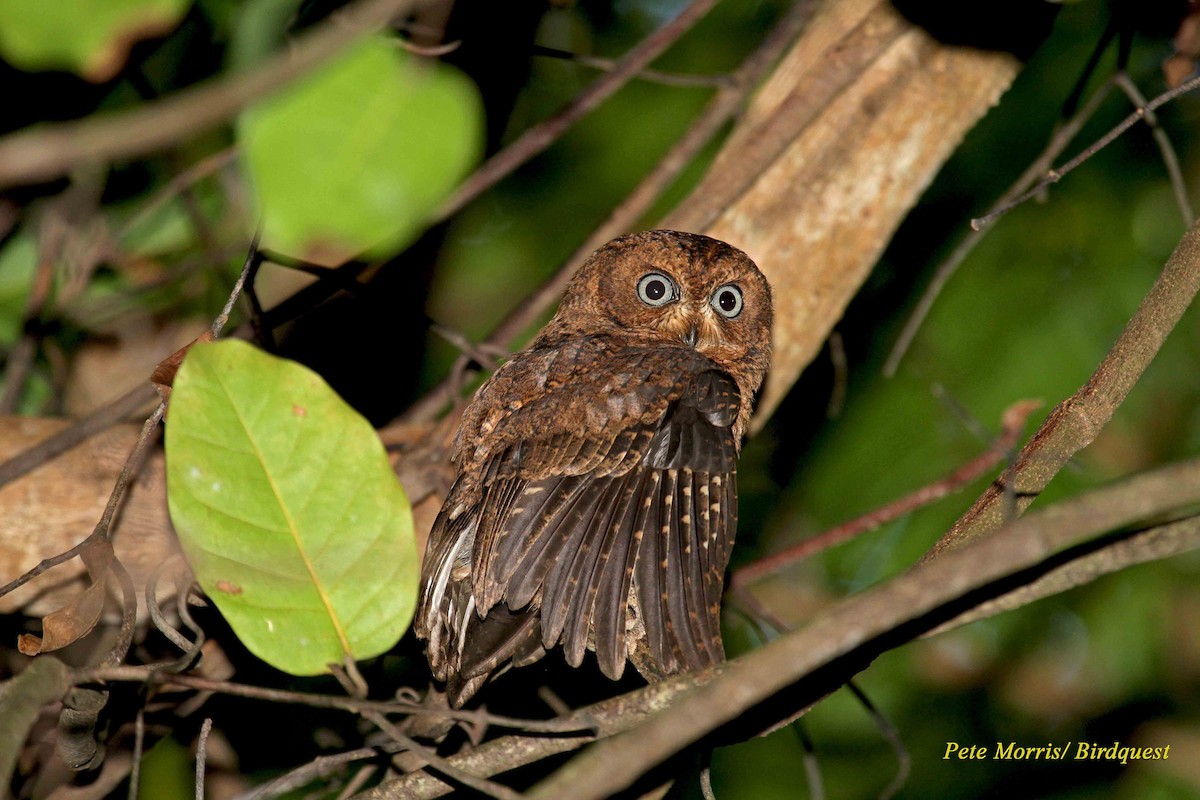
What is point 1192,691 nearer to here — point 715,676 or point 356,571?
point 715,676

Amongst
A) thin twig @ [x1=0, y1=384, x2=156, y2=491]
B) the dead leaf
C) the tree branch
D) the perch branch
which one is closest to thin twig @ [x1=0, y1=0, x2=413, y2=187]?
the perch branch

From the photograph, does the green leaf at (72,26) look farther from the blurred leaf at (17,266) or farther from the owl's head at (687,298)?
the blurred leaf at (17,266)

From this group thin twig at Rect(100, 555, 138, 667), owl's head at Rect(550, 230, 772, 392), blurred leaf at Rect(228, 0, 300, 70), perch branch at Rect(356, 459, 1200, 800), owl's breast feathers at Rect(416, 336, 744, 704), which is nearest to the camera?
perch branch at Rect(356, 459, 1200, 800)

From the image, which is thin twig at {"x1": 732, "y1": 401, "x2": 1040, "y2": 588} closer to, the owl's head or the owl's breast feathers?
the owl's head

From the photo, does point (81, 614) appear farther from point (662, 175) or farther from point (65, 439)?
point (662, 175)

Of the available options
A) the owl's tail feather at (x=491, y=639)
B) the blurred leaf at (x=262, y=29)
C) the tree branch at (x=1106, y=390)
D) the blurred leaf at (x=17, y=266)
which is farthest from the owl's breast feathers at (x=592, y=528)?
the blurred leaf at (x=17, y=266)

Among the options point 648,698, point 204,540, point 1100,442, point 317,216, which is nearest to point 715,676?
point 648,698
